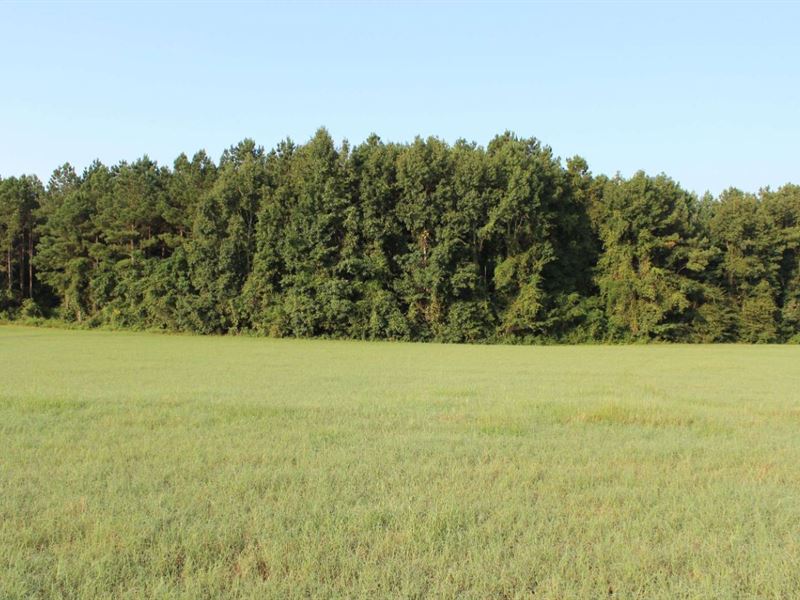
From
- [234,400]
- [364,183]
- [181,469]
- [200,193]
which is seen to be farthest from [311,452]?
[200,193]

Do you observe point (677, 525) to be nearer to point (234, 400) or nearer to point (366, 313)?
Result: point (234, 400)

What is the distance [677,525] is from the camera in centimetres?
481

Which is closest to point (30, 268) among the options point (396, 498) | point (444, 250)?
point (444, 250)

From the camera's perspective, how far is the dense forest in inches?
1790

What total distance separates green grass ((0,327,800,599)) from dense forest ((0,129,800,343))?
3313 cm

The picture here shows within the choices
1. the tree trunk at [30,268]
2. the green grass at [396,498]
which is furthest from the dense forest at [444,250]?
the green grass at [396,498]

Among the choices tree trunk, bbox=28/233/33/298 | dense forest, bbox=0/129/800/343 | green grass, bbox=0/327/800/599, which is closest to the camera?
green grass, bbox=0/327/800/599

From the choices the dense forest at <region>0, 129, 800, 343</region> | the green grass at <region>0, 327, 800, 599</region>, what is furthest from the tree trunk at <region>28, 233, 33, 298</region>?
the green grass at <region>0, 327, 800, 599</region>

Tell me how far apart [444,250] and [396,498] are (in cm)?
3914

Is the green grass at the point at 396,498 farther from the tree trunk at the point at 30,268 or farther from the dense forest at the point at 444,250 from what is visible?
the tree trunk at the point at 30,268

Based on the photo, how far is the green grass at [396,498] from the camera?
12.7 feet

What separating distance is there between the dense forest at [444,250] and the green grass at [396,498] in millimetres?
33131

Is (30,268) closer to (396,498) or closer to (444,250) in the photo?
(444,250)

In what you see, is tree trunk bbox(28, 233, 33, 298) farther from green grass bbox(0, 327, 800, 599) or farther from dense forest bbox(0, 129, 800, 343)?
green grass bbox(0, 327, 800, 599)
